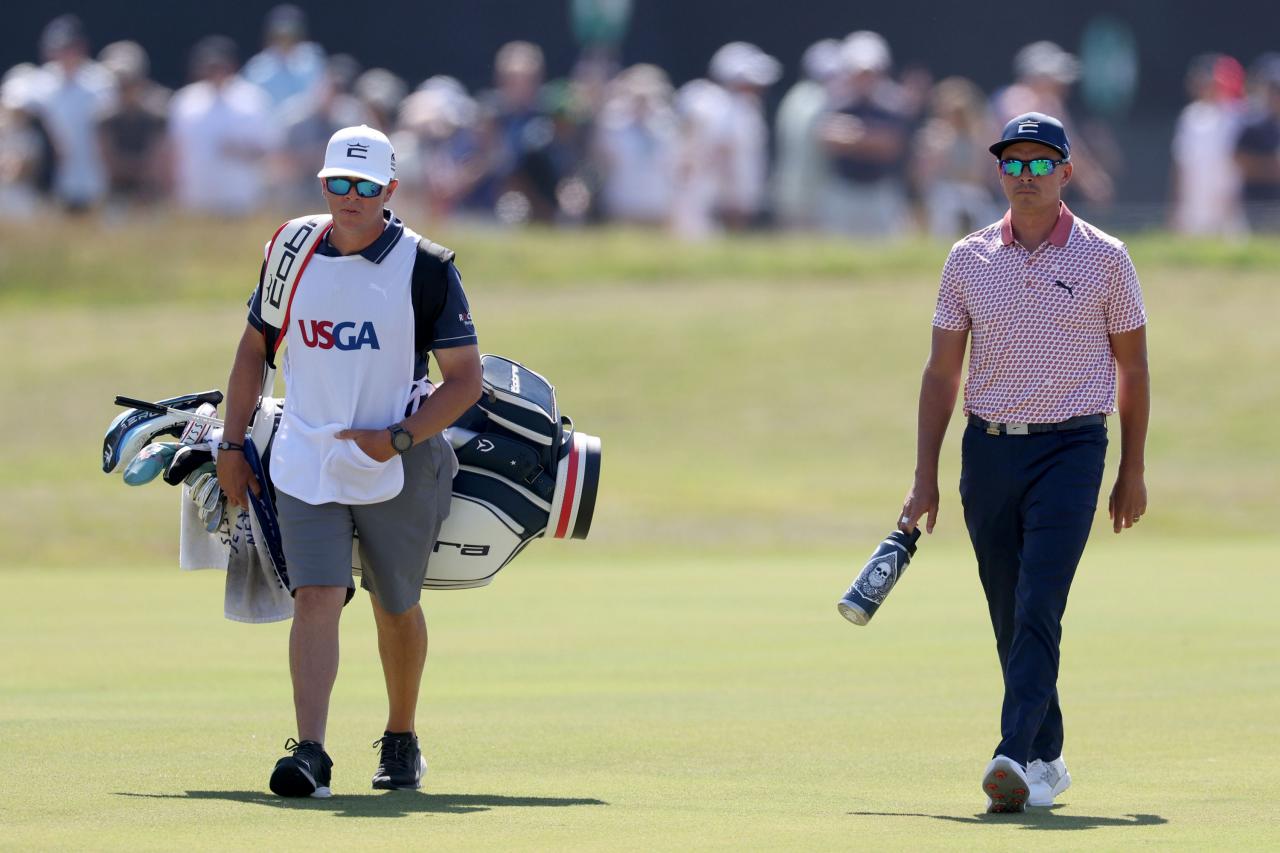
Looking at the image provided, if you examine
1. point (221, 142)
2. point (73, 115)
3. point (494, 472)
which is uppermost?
point (73, 115)

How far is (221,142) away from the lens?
26.7 m

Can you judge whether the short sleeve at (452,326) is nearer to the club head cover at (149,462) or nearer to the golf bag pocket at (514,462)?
the golf bag pocket at (514,462)

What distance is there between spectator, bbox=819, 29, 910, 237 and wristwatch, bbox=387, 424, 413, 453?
19662mm

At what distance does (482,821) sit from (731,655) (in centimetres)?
464

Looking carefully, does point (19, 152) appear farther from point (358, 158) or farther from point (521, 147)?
point (358, 158)

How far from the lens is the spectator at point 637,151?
28.3m

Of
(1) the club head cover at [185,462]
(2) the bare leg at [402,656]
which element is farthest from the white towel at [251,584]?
(2) the bare leg at [402,656]

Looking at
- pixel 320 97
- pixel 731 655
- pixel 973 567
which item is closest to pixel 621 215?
pixel 320 97

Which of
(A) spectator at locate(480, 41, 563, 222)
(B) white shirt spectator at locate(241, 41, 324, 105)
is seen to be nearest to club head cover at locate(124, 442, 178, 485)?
(A) spectator at locate(480, 41, 563, 222)

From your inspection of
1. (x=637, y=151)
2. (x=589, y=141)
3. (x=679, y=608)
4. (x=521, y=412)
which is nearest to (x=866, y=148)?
(x=637, y=151)

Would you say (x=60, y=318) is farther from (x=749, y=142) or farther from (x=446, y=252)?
(x=446, y=252)

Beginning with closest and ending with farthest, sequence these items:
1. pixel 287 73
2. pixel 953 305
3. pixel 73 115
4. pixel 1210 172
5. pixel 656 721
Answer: pixel 953 305
pixel 656 721
pixel 73 115
pixel 287 73
pixel 1210 172

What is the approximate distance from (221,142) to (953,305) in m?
19.8

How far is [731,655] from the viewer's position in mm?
11656
